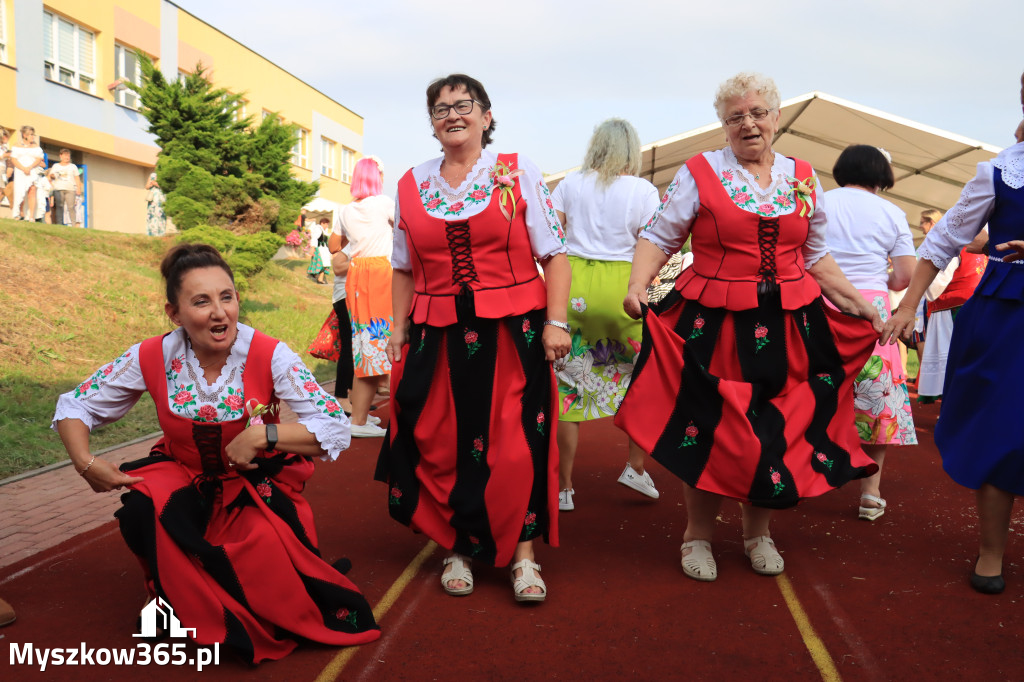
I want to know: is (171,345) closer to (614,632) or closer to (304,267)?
(614,632)

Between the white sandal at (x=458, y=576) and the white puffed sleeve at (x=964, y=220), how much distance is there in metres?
2.44

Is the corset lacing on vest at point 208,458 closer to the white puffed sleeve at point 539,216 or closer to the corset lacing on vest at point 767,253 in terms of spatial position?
the white puffed sleeve at point 539,216

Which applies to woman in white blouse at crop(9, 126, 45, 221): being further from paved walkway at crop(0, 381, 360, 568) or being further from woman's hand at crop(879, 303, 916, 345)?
woman's hand at crop(879, 303, 916, 345)

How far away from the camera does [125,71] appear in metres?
24.2

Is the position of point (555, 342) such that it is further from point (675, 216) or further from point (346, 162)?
point (346, 162)

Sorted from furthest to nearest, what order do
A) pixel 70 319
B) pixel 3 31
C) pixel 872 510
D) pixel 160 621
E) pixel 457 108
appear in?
pixel 3 31, pixel 70 319, pixel 872 510, pixel 457 108, pixel 160 621

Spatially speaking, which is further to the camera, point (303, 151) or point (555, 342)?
point (303, 151)

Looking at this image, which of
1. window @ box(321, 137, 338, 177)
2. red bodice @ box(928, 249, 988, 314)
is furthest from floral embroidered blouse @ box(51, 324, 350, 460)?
window @ box(321, 137, 338, 177)

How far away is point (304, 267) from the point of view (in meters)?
23.8

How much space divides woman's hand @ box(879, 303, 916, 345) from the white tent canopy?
7.51 meters

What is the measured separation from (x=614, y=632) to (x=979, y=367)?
1884mm

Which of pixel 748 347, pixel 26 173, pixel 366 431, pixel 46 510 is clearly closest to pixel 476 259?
pixel 748 347

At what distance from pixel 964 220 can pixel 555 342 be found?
1.84m

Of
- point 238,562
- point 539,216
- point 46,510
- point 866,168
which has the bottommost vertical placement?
point 46,510
